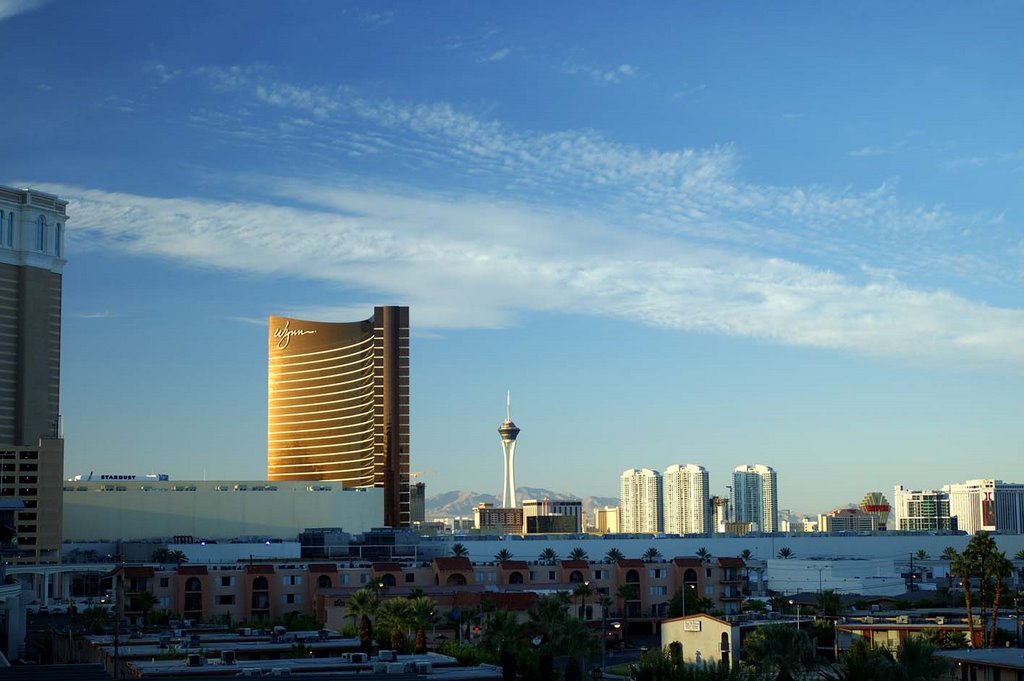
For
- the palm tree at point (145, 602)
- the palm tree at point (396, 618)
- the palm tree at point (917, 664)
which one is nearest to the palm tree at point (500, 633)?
the palm tree at point (396, 618)

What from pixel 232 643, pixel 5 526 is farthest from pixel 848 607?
pixel 5 526

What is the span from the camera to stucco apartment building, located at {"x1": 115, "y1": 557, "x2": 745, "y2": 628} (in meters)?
121

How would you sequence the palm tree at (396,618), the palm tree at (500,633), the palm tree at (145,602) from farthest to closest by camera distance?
the palm tree at (145,602) < the palm tree at (396,618) < the palm tree at (500,633)

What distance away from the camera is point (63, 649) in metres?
86.4

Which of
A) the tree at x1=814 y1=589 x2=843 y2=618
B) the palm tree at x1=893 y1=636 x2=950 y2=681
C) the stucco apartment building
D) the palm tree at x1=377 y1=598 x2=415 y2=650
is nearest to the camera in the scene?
the palm tree at x1=893 y1=636 x2=950 y2=681

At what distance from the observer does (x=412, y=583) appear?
135m

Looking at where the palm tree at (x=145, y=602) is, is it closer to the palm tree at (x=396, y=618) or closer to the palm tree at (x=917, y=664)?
the palm tree at (x=396, y=618)

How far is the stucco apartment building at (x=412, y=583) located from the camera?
396 feet

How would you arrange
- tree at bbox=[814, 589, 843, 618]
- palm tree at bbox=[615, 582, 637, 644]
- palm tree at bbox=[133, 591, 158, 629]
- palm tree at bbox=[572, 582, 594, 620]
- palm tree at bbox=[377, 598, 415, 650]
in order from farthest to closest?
palm tree at bbox=[615, 582, 637, 644], palm tree at bbox=[133, 591, 158, 629], palm tree at bbox=[572, 582, 594, 620], tree at bbox=[814, 589, 843, 618], palm tree at bbox=[377, 598, 415, 650]

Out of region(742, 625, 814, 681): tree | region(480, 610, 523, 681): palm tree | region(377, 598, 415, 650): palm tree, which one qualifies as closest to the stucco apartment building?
region(377, 598, 415, 650): palm tree

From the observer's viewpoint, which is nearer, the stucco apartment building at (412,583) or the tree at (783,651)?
the tree at (783,651)

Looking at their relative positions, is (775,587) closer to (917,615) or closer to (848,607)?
(848,607)

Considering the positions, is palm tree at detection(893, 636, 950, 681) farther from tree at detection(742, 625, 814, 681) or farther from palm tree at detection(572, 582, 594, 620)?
palm tree at detection(572, 582, 594, 620)

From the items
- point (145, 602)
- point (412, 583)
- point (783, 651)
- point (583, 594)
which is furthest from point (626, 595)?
point (783, 651)
